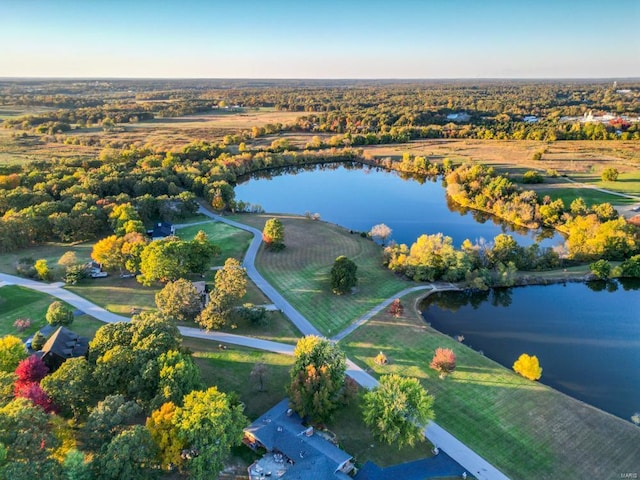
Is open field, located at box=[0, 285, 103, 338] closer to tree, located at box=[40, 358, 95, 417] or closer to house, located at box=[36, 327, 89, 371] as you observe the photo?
house, located at box=[36, 327, 89, 371]

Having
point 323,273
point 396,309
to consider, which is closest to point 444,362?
point 396,309

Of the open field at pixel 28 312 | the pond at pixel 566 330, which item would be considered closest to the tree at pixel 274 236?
the pond at pixel 566 330

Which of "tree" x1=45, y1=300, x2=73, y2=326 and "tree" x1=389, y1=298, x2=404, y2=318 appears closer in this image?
"tree" x1=45, y1=300, x2=73, y2=326

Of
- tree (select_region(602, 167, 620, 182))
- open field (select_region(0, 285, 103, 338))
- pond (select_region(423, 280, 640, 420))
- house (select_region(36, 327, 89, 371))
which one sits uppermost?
tree (select_region(602, 167, 620, 182))

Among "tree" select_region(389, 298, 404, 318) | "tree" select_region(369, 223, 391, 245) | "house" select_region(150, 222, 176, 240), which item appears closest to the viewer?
"tree" select_region(389, 298, 404, 318)

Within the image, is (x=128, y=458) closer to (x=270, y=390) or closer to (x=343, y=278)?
(x=270, y=390)

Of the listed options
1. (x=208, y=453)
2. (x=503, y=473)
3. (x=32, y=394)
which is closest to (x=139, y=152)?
(x=32, y=394)

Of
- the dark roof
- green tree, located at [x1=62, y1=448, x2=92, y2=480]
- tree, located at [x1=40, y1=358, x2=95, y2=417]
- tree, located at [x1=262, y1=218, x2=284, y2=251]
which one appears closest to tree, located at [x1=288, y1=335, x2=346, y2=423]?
green tree, located at [x1=62, y1=448, x2=92, y2=480]
